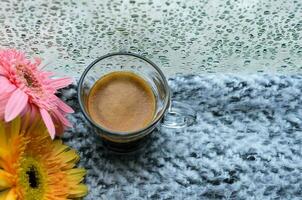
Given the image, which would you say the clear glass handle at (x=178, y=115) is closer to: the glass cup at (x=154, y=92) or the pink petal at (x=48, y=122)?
the glass cup at (x=154, y=92)

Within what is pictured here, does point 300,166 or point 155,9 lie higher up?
point 155,9

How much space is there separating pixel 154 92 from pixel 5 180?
168 mm

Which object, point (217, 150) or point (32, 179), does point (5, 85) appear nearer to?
point (32, 179)

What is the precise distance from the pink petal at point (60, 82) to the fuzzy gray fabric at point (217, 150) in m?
0.04

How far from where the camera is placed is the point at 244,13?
668 mm

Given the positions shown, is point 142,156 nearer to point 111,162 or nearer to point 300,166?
point 111,162

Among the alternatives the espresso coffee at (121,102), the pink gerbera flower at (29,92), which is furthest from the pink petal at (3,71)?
the espresso coffee at (121,102)

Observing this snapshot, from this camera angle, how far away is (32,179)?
57 cm

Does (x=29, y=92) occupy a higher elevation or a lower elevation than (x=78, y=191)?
higher

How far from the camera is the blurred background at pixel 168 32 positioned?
65cm

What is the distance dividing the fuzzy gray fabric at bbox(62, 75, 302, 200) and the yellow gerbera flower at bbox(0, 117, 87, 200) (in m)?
0.02

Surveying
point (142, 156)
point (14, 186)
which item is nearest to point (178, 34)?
point (142, 156)

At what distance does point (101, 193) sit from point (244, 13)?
239 millimetres

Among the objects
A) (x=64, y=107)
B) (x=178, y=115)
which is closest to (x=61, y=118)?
(x=64, y=107)
